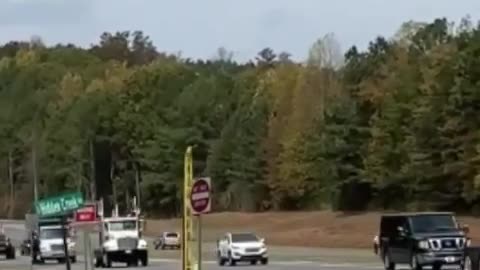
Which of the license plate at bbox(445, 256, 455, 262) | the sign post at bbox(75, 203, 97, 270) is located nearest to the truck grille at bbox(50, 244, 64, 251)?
the license plate at bbox(445, 256, 455, 262)

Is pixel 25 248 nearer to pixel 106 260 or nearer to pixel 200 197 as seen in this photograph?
pixel 106 260

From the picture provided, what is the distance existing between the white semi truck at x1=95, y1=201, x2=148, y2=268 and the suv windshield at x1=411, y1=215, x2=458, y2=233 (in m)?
22.7

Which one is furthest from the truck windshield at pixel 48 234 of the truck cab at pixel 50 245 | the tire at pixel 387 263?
the tire at pixel 387 263

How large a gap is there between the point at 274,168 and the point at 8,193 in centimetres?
6531

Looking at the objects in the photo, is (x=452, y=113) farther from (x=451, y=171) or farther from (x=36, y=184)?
(x=36, y=184)

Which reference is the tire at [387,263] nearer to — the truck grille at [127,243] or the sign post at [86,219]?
the sign post at [86,219]

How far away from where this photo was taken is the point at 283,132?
449ft

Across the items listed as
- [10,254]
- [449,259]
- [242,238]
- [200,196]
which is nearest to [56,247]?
[10,254]

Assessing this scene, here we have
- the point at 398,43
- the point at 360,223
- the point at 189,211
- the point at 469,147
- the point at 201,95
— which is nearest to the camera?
the point at 189,211

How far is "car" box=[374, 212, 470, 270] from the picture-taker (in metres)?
44.9

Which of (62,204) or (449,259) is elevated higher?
(62,204)

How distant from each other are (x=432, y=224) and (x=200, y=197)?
2150cm

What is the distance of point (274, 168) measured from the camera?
138750 millimetres

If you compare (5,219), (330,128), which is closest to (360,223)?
(330,128)
